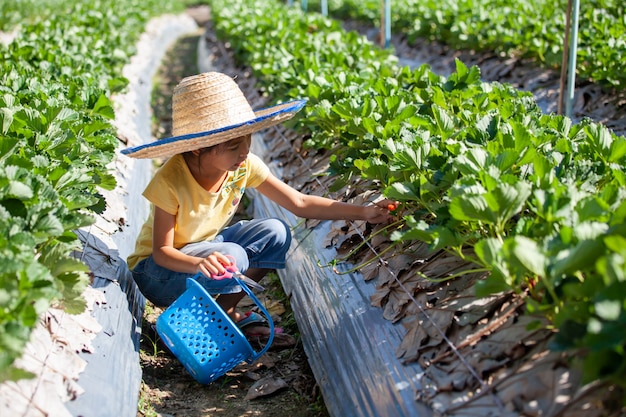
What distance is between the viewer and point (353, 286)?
292 cm

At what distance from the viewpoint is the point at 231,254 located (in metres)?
2.96

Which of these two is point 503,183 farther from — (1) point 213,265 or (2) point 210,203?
(2) point 210,203

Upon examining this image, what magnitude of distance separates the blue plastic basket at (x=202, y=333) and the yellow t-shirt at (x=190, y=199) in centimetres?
31

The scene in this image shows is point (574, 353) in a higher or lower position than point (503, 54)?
higher

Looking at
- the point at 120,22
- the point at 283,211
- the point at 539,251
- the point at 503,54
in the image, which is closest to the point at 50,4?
the point at 120,22

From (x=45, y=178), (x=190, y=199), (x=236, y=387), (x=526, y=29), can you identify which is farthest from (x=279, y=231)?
(x=526, y=29)

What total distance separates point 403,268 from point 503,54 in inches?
207

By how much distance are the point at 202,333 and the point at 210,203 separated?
56 centimetres

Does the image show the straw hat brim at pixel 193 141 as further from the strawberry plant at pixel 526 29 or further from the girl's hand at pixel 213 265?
the strawberry plant at pixel 526 29

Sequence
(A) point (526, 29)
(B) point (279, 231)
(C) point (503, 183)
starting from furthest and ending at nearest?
(A) point (526, 29), (B) point (279, 231), (C) point (503, 183)

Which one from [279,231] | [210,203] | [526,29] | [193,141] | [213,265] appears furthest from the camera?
[526,29]

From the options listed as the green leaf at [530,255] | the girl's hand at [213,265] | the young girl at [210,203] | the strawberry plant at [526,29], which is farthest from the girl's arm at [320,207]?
the strawberry plant at [526,29]

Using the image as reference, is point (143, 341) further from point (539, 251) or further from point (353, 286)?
point (539, 251)

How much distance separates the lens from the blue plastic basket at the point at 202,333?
2781 mm
